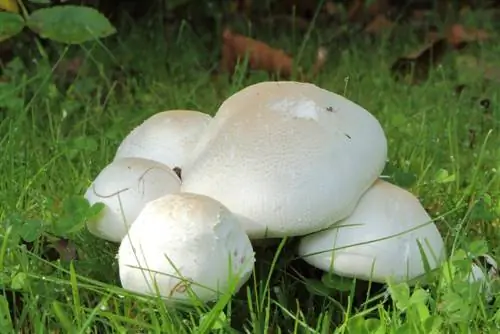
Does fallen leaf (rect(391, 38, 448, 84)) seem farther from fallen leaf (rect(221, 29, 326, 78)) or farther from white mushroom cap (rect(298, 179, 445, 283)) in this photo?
white mushroom cap (rect(298, 179, 445, 283))

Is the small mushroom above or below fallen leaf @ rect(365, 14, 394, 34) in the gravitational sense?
above

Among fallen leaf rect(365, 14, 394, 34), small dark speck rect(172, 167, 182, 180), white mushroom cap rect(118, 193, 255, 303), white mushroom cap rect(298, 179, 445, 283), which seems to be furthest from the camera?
fallen leaf rect(365, 14, 394, 34)

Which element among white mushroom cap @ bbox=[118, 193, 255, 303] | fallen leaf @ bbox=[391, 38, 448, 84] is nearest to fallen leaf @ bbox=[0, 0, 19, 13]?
white mushroom cap @ bbox=[118, 193, 255, 303]

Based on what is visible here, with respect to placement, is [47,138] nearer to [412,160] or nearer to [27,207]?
[27,207]

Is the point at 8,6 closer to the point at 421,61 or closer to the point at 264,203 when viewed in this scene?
the point at 264,203

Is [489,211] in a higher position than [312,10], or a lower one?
higher

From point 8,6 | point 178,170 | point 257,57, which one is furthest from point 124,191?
point 257,57

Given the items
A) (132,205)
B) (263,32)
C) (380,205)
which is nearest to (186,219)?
(132,205)
